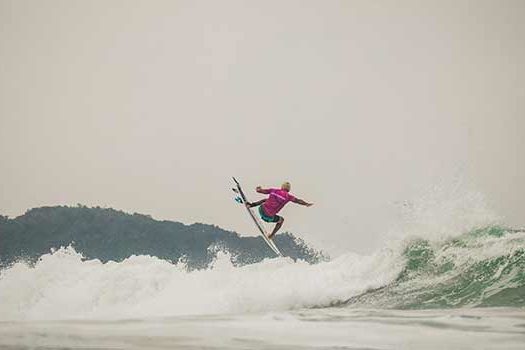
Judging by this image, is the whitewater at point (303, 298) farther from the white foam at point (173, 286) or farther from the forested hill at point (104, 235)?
the forested hill at point (104, 235)

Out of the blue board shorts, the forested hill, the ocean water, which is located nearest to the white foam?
the ocean water

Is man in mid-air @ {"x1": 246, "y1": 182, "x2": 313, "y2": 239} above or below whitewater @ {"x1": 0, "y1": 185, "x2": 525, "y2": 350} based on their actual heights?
above

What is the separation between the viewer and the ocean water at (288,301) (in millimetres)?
4344

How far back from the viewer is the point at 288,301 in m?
7.32

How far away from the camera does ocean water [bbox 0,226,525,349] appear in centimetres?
434

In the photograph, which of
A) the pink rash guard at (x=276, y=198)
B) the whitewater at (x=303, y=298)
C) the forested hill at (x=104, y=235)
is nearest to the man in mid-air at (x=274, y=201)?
the pink rash guard at (x=276, y=198)

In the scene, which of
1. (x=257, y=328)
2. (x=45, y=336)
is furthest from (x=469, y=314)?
(x=45, y=336)

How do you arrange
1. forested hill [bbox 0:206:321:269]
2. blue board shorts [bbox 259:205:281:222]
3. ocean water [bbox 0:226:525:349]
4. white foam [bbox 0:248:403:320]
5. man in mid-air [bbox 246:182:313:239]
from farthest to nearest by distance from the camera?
1. forested hill [bbox 0:206:321:269]
2. blue board shorts [bbox 259:205:281:222]
3. man in mid-air [bbox 246:182:313:239]
4. white foam [bbox 0:248:403:320]
5. ocean water [bbox 0:226:525:349]

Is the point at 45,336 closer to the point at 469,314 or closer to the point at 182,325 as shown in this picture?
the point at 182,325

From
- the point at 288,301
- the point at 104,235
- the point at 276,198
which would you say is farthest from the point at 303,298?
the point at 104,235

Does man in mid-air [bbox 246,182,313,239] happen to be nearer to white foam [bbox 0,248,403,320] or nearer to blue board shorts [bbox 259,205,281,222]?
blue board shorts [bbox 259,205,281,222]

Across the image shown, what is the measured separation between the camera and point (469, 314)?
5.38 metres

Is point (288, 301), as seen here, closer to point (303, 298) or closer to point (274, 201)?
point (303, 298)

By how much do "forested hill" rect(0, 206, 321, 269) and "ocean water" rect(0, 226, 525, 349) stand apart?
2597cm
